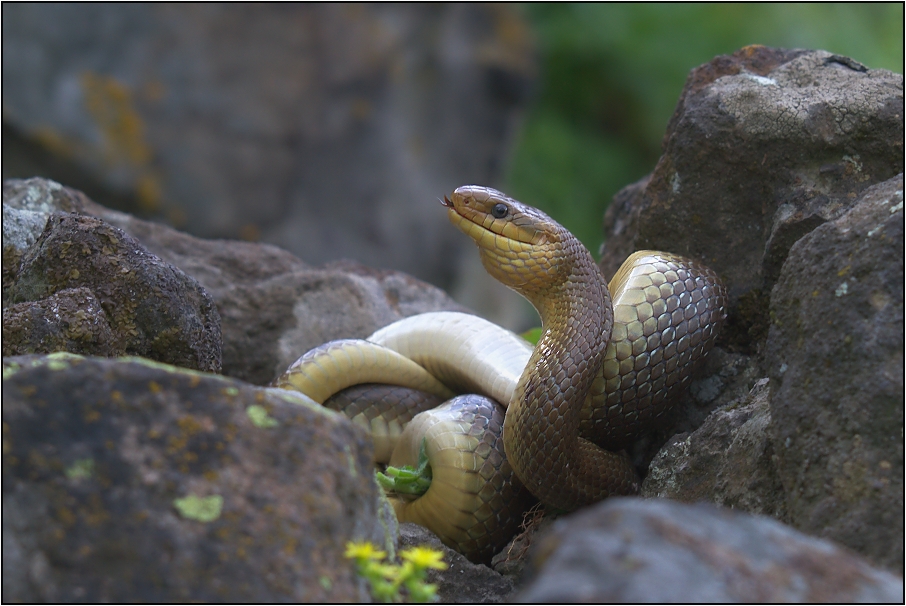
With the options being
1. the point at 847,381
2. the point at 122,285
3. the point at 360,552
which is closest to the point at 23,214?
the point at 122,285

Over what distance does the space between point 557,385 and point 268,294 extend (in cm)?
207

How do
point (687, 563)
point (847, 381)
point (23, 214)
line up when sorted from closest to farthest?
point (687, 563)
point (847, 381)
point (23, 214)

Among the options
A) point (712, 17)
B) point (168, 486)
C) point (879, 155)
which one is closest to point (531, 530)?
point (168, 486)

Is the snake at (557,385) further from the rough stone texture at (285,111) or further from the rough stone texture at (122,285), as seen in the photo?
the rough stone texture at (285,111)

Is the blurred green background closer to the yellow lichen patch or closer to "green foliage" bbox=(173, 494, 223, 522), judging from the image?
the yellow lichen patch

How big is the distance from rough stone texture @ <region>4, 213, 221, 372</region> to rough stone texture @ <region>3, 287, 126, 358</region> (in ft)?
0.29

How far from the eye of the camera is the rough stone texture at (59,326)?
2395 mm

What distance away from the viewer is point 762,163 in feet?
10.2

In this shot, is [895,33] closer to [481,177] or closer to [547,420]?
[481,177]

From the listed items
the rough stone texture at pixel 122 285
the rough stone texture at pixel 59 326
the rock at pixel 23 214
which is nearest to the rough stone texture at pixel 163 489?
the rough stone texture at pixel 59 326

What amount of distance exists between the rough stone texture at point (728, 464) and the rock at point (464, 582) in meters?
0.61

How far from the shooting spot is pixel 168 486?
Answer: 1638 millimetres

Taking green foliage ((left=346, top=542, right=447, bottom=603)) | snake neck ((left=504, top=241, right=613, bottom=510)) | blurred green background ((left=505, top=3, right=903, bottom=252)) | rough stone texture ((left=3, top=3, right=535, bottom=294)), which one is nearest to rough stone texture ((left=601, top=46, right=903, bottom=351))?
snake neck ((left=504, top=241, right=613, bottom=510))

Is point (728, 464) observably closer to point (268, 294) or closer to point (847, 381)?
point (847, 381)
